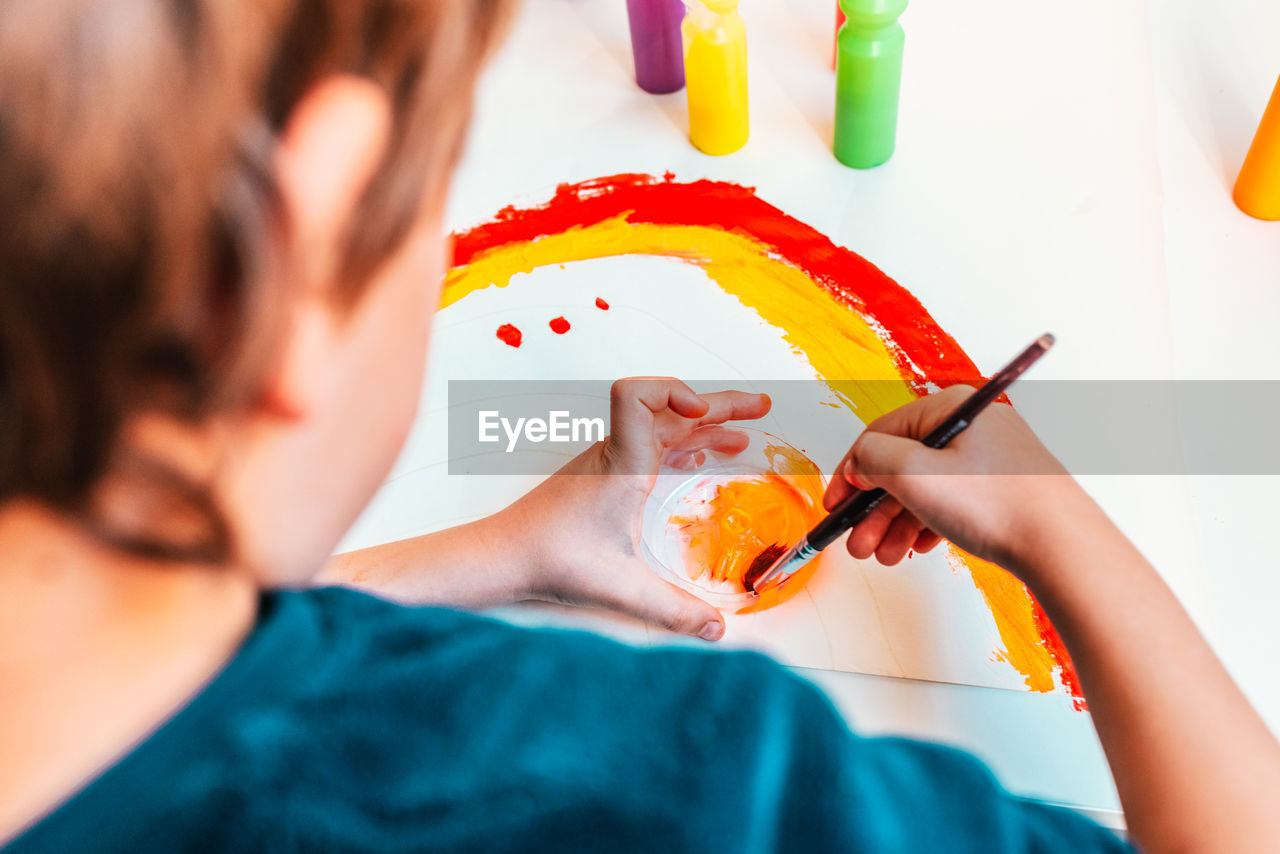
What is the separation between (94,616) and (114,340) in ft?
0.49

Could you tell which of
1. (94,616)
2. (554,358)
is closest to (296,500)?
(94,616)

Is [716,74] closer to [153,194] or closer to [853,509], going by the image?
[853,509]

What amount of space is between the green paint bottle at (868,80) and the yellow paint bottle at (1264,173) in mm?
295

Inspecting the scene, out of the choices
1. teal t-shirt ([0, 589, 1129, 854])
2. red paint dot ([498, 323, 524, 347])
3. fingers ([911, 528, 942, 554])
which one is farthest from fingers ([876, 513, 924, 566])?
red paint dot ([498, 323, 524, 347])

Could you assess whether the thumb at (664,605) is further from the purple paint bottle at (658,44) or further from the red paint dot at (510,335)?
the purple paint bottle at (658,44)

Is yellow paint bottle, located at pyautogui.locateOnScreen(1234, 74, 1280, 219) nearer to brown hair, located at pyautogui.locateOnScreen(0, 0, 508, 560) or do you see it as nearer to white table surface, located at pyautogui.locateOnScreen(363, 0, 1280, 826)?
white table surface, located at pyautogui.locateOnScreen(363, 0, 1280, 826)

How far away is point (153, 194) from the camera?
11.3 inches

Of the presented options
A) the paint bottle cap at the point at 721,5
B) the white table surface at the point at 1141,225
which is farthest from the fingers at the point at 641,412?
the paint bottle cap at the point at 721,5

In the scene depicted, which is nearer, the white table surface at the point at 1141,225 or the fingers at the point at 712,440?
the white table surface at the point at 1141,225

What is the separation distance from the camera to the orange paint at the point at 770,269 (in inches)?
31.3

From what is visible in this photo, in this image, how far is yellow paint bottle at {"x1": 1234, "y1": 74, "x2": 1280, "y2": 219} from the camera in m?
0.79

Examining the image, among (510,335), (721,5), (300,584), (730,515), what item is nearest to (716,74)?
(721,5)

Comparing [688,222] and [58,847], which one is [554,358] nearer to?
[688,222]

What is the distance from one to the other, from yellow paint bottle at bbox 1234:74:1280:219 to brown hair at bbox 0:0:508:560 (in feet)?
2.34
